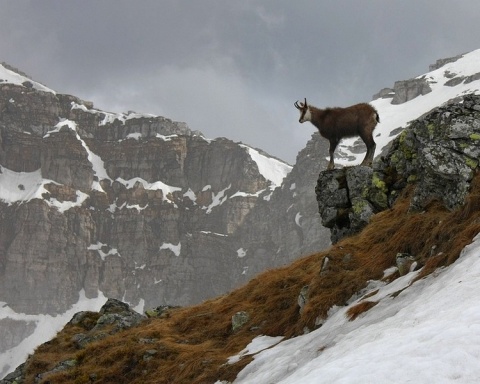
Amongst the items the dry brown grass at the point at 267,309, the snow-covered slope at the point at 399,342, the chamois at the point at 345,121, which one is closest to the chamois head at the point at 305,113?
the chamois at the point at 345,121

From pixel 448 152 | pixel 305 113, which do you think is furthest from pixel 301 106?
pixel 448 152

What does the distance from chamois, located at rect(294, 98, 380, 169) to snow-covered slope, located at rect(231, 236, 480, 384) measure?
12.2m

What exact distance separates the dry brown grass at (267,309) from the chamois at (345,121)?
6455 millimetres

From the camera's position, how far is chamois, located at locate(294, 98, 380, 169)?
2352 centimetres

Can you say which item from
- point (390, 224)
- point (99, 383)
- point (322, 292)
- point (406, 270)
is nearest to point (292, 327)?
point (322, 292)

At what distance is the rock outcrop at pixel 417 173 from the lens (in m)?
14.0

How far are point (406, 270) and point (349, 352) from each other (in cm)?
435

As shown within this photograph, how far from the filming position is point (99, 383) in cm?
1495

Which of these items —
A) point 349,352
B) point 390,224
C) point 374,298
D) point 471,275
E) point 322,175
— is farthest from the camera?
point 322,175

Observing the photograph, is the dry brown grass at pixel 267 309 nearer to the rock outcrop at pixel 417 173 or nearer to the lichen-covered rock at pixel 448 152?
the lichen-covered rock at pixel 448 152

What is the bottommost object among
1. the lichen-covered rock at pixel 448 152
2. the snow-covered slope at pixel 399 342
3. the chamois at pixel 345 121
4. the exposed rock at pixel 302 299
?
the snow-covered slope at pixel 399 342

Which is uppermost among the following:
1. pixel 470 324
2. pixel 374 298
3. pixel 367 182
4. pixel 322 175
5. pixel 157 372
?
pixel 322 175

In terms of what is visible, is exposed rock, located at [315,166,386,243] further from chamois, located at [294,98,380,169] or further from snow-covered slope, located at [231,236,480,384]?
snow-covered slope, located at [231,236,480,384]

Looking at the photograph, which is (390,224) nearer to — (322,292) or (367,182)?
(322,292)
